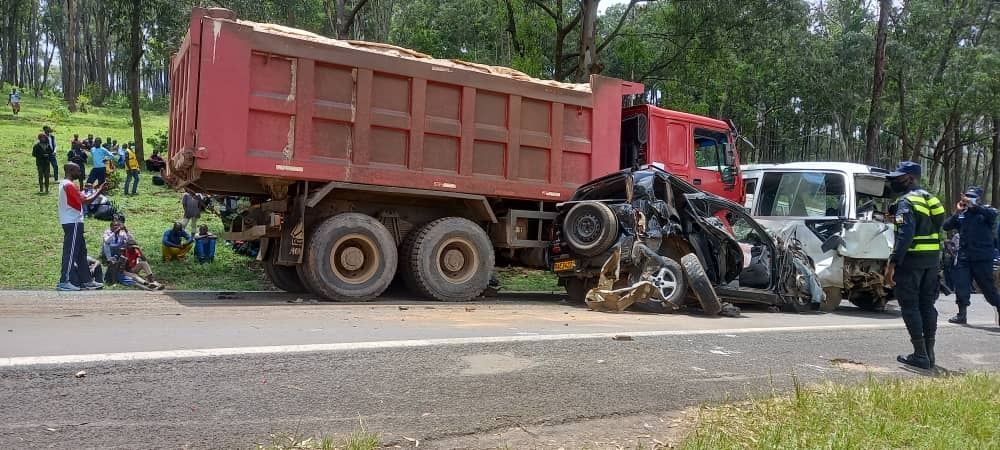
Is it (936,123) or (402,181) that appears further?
(936,123)

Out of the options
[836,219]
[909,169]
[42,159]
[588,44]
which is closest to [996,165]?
[588,44]

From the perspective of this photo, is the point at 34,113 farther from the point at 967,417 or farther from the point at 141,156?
the point at 967,417

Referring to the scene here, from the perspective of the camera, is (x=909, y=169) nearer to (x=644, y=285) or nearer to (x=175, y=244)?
(x=644, y=285)

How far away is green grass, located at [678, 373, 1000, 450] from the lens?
350cm

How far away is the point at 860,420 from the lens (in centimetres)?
386

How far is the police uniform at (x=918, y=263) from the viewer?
5.93 metres

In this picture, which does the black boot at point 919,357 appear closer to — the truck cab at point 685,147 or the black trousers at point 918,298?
the black trousers at point 918,298

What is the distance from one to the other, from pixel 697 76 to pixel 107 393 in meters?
18.0

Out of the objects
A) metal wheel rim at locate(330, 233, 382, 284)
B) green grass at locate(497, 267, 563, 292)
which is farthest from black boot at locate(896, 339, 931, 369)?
green grass at locate(497, 267, 563, 292)

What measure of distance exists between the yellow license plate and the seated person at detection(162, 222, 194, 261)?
6.21 m

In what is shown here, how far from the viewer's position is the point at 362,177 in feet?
27.1

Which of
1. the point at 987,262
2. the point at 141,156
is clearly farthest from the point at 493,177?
the point at 141,156

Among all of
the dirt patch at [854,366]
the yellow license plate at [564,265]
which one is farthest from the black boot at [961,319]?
the yellow license plate at [564,265]

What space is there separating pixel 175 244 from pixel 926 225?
10308mm
